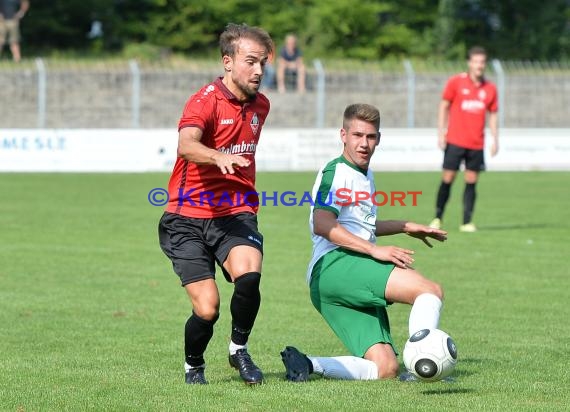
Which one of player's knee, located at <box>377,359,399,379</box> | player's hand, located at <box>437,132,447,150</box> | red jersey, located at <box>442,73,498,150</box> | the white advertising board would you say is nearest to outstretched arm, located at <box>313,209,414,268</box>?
player's knee, located at <box>377,359,399,379</box>

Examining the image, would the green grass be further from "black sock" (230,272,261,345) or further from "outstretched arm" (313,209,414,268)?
"outstretched arm" (313,209,414,268)

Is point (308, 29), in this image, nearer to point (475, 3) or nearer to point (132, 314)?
point (475, 3)

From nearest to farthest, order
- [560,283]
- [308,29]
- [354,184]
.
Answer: [354,184], [560,283], [308,29]

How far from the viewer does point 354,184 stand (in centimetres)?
694

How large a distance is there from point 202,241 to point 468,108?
10.1 m

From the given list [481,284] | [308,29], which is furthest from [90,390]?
[308,29]

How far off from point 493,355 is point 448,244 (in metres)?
6.57

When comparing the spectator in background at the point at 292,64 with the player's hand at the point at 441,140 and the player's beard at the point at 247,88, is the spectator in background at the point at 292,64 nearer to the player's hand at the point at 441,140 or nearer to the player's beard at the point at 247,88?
the player's hand at the point at 441,140

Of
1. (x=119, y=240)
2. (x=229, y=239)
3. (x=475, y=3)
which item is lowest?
(x=119, y=240)

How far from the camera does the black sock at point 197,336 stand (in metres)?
6.45

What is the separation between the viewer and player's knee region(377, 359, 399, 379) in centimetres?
688

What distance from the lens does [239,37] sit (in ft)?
21.5

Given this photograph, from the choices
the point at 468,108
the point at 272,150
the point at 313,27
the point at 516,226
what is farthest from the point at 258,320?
the point at 313,27

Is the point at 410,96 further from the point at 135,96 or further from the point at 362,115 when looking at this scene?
the point at 362,115
